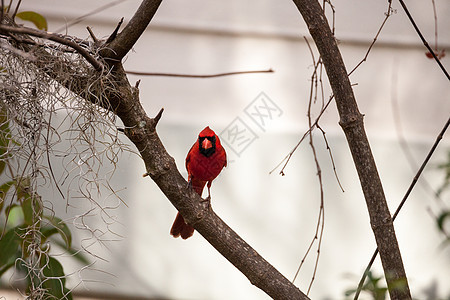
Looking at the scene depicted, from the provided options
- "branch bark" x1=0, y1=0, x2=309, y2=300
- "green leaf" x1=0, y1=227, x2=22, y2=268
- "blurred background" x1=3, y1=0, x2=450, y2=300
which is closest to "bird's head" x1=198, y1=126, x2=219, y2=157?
"branch bark" x1=0, y1=0, x2=309, y2=300

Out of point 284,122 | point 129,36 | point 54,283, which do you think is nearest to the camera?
point 129,36

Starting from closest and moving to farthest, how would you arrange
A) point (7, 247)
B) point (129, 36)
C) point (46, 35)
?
1. point (46, 35)
2. point (129, 36)
3. point (7, 247)

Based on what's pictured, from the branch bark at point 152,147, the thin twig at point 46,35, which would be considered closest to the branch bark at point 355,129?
the branch bark at point 152,147

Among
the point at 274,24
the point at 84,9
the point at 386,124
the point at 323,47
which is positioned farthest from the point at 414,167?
the point at 84,9

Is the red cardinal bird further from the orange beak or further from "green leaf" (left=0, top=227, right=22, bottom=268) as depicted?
"green leaf" (left=0, top=227, right=22, bottom=268)

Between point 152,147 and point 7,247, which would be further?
point 7,247

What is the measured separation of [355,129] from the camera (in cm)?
108

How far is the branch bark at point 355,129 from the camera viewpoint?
1.07m

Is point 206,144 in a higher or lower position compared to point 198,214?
higher

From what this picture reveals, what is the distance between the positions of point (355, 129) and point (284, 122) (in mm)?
1171

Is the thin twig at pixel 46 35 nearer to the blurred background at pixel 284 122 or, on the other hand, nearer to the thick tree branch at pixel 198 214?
the thick tree branch at pixel 198 214

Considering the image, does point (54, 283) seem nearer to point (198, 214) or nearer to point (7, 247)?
point (7, 247)

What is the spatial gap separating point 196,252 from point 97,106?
4.23 ft

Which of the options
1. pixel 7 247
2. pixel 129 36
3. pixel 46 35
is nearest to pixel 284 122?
pixel 7 247
